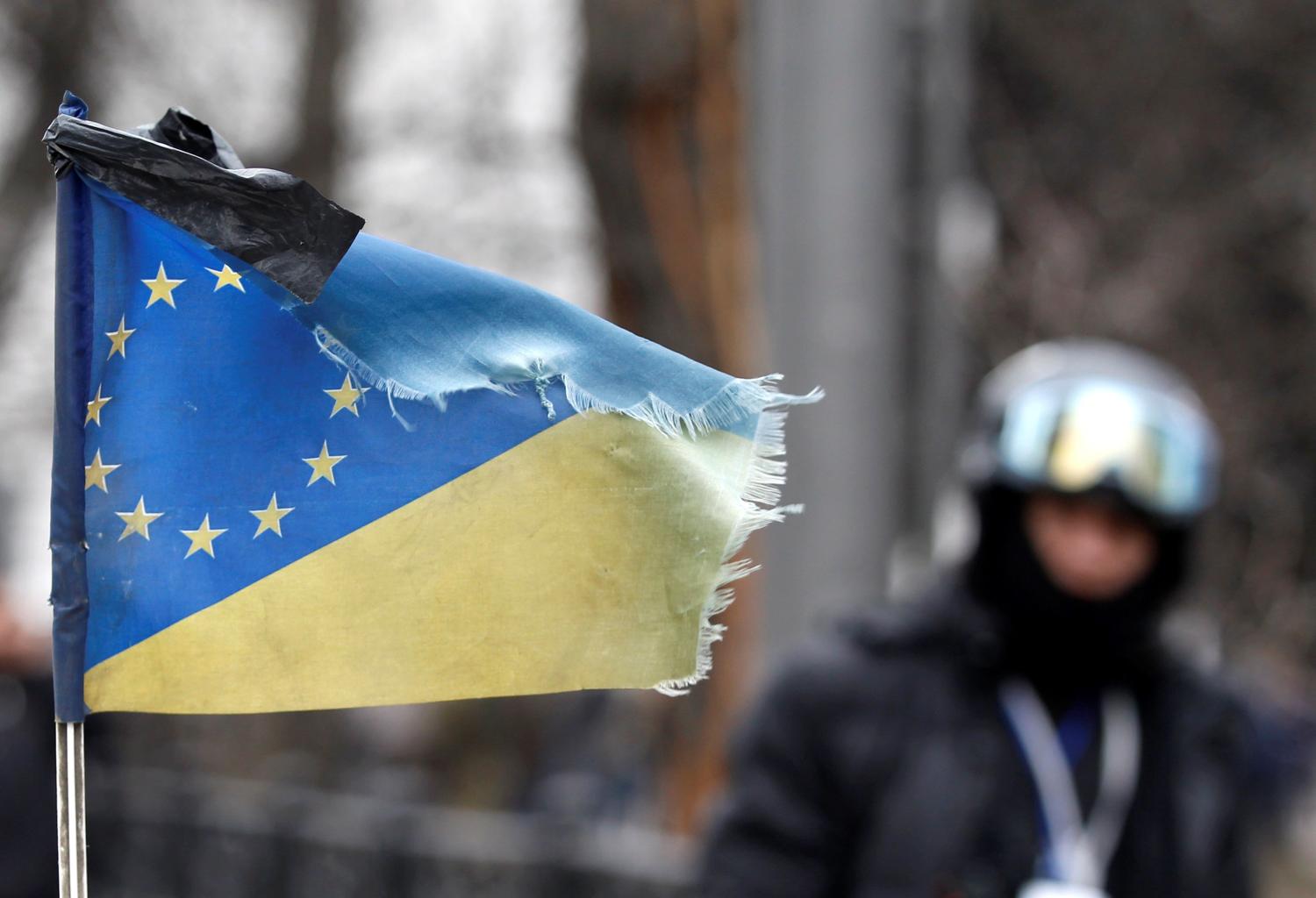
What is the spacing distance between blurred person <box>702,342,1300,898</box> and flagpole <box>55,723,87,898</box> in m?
1.51

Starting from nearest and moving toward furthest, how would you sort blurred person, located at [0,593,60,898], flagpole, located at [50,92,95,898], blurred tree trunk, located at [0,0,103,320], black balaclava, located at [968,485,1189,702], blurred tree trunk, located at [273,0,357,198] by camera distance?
flagpole, located at [50,92,95,898] < black balaclava, located at [968,485,1189,702] < blurred person, located at [0,593,60,898] < blurred tree trunk, located at [0,0,103,320] < blurred tree trunk, located at [273,0,357,198]

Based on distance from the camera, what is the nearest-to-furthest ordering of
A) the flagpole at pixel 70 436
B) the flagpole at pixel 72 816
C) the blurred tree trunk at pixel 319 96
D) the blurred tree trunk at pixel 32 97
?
the flagpole at pixel 72 816 → the flagpole at pixel 70 436 → the blurred tree trunk at pixel 32 97 → the blurred tree trunk at pixel 319 96

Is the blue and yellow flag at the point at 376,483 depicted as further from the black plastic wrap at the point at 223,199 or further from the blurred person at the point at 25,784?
the blurred person at the point at 25,784

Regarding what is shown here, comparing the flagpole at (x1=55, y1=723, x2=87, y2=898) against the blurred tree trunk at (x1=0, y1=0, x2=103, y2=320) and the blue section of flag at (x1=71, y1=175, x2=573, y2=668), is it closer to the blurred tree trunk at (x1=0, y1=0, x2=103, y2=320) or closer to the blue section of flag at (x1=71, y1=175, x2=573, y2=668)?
the blue section of flag at (x1=71, y1=175, x2=573, y2=668)

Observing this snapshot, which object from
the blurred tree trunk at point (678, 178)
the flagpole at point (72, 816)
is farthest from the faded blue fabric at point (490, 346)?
the blurred tree trunk at point (678, 178)

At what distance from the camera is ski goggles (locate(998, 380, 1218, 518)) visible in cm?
288

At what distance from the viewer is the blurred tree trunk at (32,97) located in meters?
9.20

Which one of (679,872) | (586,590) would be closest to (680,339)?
(679,872)

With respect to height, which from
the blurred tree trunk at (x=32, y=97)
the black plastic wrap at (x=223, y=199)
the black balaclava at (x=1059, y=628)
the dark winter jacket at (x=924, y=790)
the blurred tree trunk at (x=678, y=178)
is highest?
the blurred tree trunk at (x=32, y=97)

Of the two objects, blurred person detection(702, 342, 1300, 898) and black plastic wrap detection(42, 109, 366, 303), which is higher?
black plastic wrap detection(42, 109, 366, 303)

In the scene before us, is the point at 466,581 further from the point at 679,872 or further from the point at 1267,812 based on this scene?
the point at 679,872

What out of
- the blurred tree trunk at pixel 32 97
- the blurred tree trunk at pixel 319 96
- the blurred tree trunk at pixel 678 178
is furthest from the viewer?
the blurred tree trunk at pixel 319 96

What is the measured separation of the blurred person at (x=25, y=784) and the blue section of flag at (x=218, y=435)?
4.69 meters

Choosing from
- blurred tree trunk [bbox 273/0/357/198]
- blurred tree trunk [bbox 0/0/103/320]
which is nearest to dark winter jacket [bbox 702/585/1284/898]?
blurred tree trunk [bbox 0/0/103/320]
